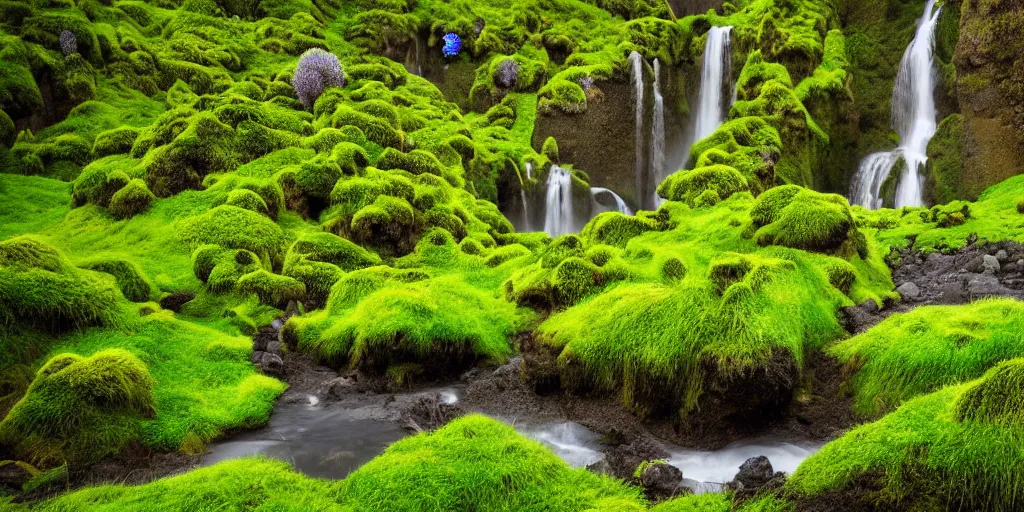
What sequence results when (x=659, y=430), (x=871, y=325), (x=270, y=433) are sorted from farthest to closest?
1. (x=871, y=325)
2. (x=270, y=433)
3. (x=659, y=430)

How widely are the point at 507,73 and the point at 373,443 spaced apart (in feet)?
79.2

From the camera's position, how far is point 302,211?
14.7m

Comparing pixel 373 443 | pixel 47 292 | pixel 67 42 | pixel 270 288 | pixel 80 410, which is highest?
pixel 67 42

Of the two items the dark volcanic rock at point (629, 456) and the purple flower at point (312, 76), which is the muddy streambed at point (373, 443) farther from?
the purple flower at point (312, 76)

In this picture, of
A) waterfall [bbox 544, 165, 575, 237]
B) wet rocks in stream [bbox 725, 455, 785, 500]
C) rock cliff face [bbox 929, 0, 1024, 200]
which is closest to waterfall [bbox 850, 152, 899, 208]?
rock cliff face [bbox 929, 0, 1024, 200]

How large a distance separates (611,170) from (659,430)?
1874 cm

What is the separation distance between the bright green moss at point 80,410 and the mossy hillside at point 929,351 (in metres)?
8.09

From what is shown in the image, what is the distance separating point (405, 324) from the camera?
8.95m

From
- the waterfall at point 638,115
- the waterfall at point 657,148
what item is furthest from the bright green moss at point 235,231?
the waterfall at point 657,148

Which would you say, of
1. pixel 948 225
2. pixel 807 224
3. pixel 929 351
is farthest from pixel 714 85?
pixel 929 351

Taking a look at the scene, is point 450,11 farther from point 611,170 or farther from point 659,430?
point 659,430

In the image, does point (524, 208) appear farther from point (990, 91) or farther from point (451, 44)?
point (990, 91)

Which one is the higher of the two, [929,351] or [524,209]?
[524,209]

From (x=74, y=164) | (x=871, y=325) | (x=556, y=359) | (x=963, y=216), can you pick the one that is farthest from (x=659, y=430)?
(x=74, y=164)
